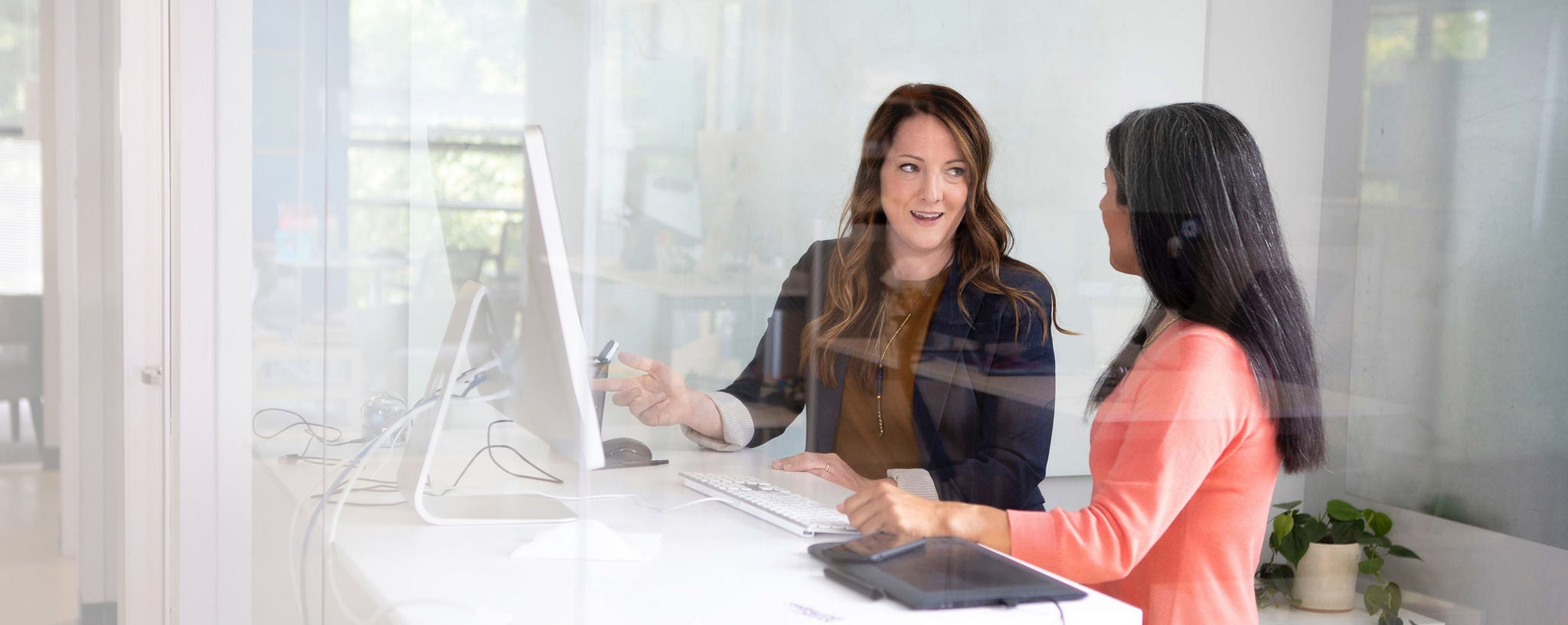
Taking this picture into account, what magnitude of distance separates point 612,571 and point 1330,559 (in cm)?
67

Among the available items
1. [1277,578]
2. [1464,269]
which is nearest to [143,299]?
[1277,578]

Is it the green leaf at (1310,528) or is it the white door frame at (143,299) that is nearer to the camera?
the green leaf at (1310,528)

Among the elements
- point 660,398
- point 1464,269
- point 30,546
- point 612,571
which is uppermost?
point 1464,269

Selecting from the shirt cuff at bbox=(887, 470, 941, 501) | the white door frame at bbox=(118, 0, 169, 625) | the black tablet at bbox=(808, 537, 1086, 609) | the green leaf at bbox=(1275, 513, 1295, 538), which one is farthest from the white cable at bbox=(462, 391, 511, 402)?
the white door frame at bbox=(118, 0, 169, 625)

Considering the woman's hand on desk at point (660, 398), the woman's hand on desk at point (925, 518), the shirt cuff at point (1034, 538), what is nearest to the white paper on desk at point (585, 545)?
the woman's hand on desk at point (660, 398)

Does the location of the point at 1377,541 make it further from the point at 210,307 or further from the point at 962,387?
the point at 210,307

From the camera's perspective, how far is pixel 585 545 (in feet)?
3.67

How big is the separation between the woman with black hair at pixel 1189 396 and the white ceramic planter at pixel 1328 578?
Result: 0.18ft

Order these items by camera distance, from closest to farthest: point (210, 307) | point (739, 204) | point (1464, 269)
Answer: point (1464, 269) < point (739, 204) < point (210, 307)

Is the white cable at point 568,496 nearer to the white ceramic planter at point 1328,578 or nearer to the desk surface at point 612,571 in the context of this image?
the desk surface at point 612,571

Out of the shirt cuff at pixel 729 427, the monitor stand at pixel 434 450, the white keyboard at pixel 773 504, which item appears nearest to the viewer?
the monitor stand at pixel 434 450

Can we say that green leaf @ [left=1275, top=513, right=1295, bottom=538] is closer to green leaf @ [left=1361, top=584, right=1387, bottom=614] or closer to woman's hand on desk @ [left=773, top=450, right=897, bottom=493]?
green leaf @ [left=1361, top=584, right=1387, bottom=614]

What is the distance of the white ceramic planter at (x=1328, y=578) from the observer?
3.40 feet

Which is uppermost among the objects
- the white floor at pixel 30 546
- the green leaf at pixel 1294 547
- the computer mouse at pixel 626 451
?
the computer mouse at pixel 626 451
